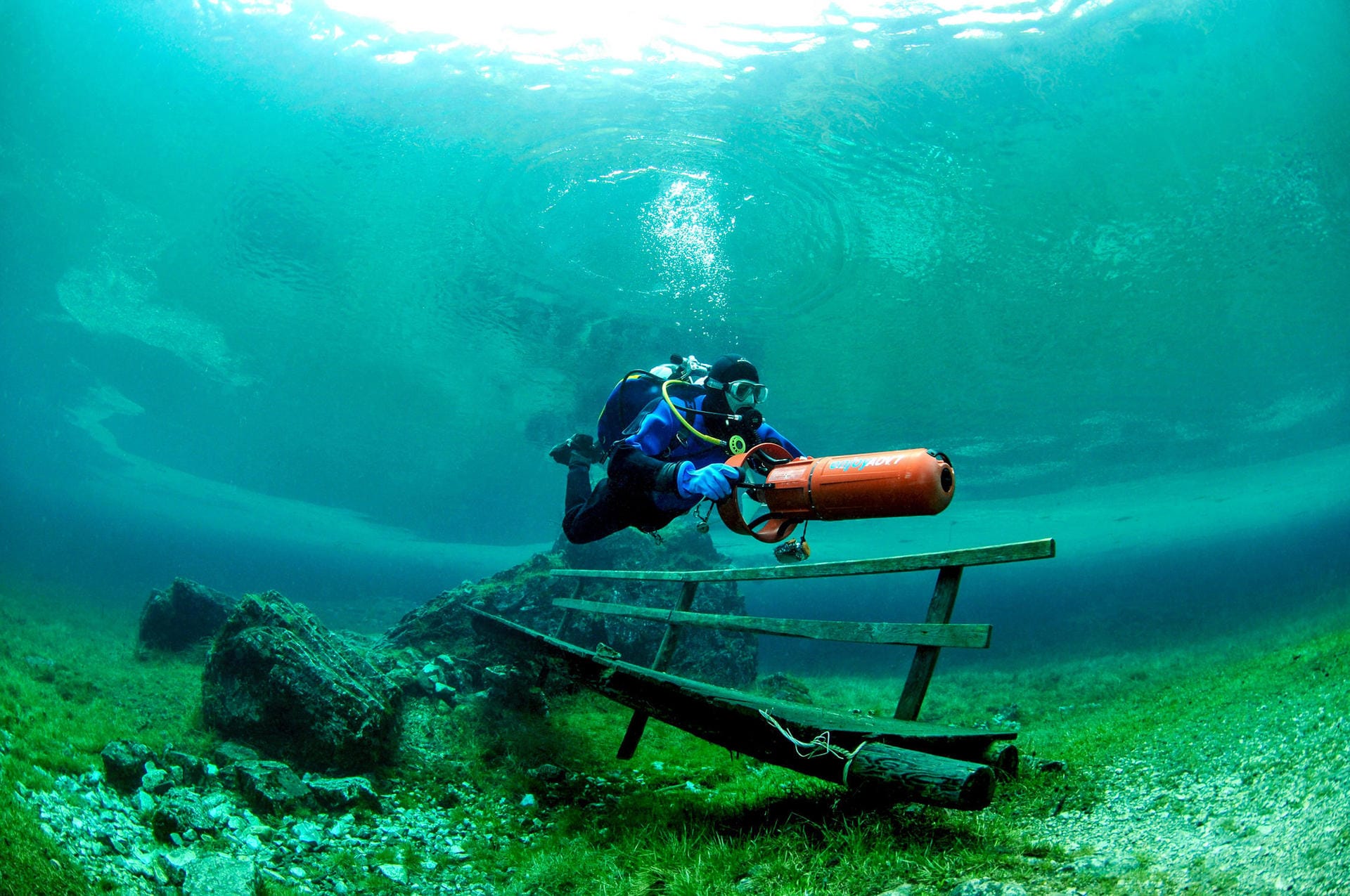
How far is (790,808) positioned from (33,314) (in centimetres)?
3293

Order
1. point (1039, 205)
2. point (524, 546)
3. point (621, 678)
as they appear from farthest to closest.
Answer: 1. point (524, 546)
2. point (1039, 205)
3. point (621, 678)

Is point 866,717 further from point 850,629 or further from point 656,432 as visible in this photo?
point 656,432

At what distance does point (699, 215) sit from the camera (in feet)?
41.5

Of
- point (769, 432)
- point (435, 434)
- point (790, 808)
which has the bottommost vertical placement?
point (790, 808)

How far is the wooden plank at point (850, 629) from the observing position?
10.5 ft

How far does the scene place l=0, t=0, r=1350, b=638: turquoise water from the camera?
33.3 ft

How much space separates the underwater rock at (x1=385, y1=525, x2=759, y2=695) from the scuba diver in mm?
3746

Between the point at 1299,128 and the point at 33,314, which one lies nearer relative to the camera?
the point at 1299,128

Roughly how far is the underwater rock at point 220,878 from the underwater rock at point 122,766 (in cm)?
144

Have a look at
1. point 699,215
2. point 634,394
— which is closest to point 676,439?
point 634,394

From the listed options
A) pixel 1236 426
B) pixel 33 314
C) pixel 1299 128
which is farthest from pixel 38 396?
pixel 1236 426

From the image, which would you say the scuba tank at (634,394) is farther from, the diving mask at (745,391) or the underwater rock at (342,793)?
the underwater rock at (342,793)

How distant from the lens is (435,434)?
2717 cm

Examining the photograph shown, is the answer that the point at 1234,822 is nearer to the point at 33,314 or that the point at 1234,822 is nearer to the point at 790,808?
the point at 790,808
